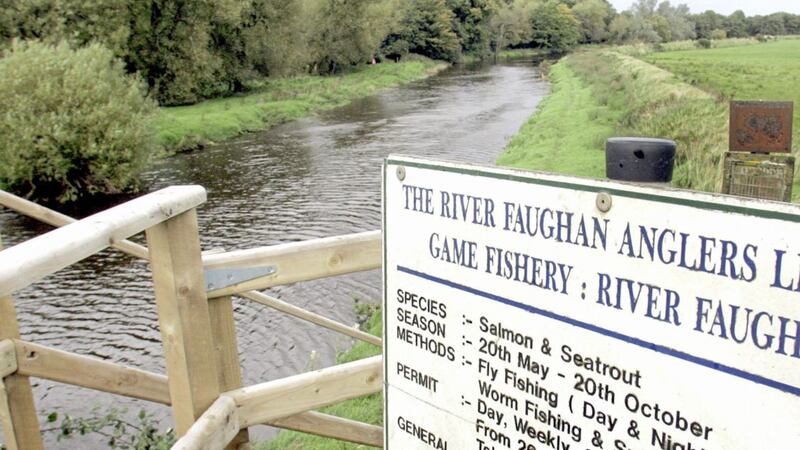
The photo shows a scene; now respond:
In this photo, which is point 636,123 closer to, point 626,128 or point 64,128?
point 626,128

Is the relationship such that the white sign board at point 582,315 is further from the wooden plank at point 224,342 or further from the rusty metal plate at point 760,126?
the rusty metal plate at point 760,126

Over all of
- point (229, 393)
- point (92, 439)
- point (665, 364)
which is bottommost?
point (92, 439)

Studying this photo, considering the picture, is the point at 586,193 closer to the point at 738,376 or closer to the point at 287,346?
the point at 738,376

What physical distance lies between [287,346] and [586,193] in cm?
881

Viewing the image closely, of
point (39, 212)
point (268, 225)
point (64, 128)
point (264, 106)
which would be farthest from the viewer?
point (264, 106)

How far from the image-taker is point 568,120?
25.8m

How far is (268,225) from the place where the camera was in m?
16.2

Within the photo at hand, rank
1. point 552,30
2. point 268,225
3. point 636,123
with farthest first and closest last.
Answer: point 552,30
point 636,123
point 268,225

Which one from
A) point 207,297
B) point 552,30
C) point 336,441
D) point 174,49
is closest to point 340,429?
point 207,297

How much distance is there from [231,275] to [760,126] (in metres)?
3.19

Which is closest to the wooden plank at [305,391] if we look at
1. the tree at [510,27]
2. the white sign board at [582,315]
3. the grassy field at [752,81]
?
the white sign board at [582,315]

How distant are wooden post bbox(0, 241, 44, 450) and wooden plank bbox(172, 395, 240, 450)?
1988 mm

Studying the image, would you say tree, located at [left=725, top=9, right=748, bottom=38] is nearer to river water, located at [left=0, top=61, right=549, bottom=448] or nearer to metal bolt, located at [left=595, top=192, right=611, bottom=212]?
river water, located at [left=0, top=61, right=549, bottom=448]

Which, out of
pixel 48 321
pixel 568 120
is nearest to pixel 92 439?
pixel 48 321
